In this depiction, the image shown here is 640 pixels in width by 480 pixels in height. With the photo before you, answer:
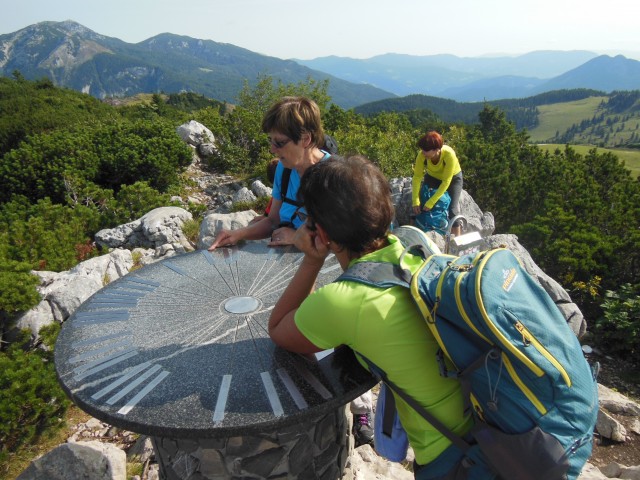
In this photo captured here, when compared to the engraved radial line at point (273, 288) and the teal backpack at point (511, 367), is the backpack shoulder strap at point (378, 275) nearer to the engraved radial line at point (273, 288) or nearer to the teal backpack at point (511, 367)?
the teal backpack at point (511, 367)

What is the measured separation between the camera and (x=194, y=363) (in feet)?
7.73

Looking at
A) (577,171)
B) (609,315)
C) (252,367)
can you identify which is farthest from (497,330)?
(577,171)

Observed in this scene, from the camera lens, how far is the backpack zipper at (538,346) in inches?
56.6

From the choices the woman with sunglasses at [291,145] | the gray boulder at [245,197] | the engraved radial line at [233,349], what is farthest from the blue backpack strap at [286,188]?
the gray boulder at [245,197]

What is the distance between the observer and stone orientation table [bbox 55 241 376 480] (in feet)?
6.54

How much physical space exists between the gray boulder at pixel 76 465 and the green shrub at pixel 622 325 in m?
6.78

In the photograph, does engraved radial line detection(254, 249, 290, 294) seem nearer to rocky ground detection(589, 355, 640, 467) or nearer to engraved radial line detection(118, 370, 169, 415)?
engraved radial line detection(118, 370, 169, 415)

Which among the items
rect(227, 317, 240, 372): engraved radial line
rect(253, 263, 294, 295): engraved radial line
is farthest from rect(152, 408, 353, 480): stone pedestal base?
rect(253, 263, 294, 295): engraved radial line

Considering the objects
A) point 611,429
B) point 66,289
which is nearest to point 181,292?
point 66,289

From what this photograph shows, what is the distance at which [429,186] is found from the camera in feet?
20.3

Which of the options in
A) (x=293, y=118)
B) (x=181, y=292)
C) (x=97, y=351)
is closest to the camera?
(x=97, y=351)

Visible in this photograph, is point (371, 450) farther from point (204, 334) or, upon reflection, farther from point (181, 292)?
point (181, 292)

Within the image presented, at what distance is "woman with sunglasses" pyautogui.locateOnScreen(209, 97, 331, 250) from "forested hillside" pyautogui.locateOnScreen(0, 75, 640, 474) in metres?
2.72

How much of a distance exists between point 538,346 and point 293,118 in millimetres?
2255
